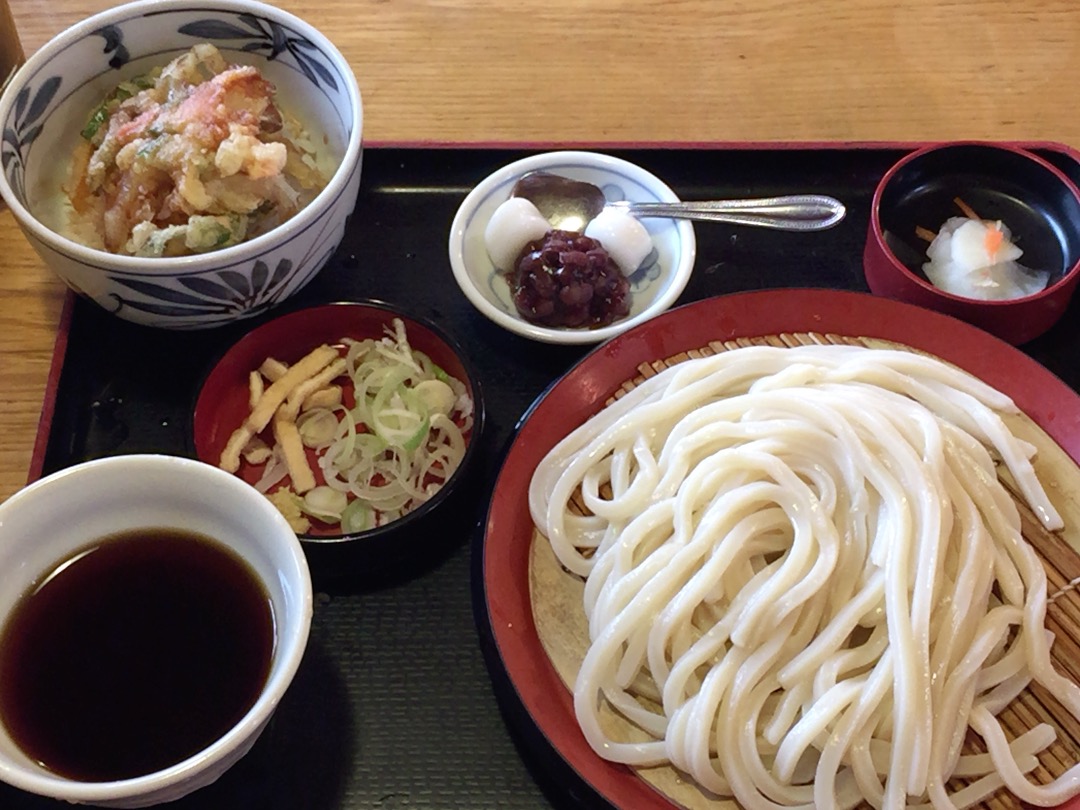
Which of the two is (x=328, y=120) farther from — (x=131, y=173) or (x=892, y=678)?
(x=892, y=678)

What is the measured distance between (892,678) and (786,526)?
25cm

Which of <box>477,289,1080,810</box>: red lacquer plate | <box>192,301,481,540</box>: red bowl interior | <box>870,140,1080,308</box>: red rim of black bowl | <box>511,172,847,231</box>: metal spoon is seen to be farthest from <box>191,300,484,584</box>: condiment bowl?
<box>870,140,1080,308</box>: red rim of black bowl

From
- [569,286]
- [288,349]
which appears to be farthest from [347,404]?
[569,286]

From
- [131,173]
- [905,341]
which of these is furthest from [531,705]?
[131,173]

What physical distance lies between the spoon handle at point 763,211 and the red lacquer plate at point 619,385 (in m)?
0.30

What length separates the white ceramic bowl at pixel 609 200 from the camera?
1768mm

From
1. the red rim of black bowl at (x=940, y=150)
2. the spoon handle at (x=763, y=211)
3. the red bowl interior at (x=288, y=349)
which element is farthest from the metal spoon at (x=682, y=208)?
the red bowl interior at (x=288, y=349)

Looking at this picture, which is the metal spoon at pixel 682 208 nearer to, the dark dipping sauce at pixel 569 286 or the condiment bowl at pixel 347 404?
the dark dipping sauce at pixel 569 286

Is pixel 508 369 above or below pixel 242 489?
below

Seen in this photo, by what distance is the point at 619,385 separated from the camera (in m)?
1.64

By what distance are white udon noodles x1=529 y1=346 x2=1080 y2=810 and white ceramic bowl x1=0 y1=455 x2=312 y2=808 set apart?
41 centimetres

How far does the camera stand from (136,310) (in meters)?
1.60

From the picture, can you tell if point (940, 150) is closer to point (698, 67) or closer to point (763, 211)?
point (763, 211)

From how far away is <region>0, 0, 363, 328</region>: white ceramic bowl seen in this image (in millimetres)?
1522
